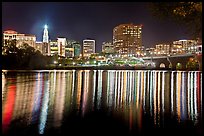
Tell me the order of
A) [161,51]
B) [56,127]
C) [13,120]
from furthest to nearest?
[161,51] → [13,120] → [56,127]

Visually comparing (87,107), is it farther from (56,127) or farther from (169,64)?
(169,64)

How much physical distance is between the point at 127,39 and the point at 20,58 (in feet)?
339

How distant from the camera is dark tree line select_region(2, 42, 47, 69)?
6550 centimetres

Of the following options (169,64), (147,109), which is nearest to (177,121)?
(147,109)

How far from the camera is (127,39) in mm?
165875

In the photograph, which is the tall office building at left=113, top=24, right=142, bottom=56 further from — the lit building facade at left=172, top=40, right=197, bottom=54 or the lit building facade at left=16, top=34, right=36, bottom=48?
the lit building facade at left=16, top=34, right=36, bottom=48

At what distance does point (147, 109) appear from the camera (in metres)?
13.1

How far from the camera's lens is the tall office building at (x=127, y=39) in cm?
16075

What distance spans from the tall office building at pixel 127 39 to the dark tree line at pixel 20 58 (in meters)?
84.7

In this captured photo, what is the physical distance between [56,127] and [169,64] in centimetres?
9385

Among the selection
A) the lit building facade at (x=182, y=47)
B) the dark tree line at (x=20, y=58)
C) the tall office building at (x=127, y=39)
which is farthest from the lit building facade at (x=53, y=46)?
the dark tree line at (x=20, y=58)

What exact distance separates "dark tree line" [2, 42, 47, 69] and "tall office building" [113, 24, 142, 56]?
→ 8467 cm

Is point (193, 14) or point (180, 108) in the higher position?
point (193, 14)

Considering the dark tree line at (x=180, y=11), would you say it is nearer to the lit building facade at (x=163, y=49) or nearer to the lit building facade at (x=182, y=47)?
the lit building facade at (x=182, y=47)
